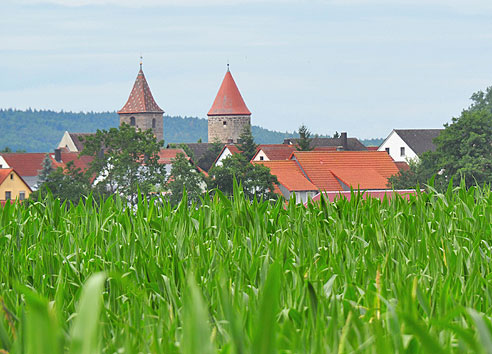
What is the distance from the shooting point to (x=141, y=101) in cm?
14412

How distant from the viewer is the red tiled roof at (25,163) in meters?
116

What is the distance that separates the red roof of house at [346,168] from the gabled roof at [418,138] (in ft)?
64.4

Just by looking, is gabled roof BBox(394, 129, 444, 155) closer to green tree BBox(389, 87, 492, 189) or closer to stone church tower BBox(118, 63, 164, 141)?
green tree BBox(389, 87, 492, 189)

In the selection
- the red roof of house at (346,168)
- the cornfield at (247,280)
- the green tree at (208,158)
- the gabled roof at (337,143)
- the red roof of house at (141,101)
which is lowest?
the cornfield at (247,280)

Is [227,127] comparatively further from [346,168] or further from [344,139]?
[346,168]

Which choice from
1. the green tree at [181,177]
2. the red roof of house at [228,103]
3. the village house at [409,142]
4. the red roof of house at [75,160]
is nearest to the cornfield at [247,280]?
the green tree at [181,177]

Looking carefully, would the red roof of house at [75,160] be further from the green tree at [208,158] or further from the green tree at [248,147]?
the green tree at [248,147]

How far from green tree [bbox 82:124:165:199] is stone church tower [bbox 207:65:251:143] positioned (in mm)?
56162

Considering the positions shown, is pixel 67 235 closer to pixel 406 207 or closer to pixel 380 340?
pixel 406 207

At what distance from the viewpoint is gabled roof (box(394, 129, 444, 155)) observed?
103 m

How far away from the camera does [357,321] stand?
1.57m

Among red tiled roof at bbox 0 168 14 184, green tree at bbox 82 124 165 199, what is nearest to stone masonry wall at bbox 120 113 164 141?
red tiled roof at bbox 0 168 14 184

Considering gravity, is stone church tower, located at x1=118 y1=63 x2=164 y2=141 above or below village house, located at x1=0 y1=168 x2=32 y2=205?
above

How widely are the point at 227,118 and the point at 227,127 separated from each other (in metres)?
1.51
